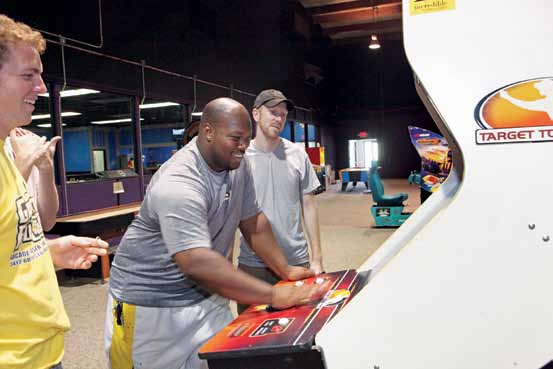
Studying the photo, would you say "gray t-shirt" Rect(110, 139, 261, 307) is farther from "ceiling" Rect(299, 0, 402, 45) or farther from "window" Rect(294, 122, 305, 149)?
"window" Rect(294, 122, 305, 149)

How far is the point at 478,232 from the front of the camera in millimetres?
897

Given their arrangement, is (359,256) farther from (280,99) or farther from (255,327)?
(255,327)

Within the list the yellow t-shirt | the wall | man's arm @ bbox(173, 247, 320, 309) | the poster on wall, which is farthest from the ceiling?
the yellow t-shirt

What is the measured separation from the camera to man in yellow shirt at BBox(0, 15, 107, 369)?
1.00m

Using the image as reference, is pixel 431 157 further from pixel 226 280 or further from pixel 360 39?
pixel 360 39

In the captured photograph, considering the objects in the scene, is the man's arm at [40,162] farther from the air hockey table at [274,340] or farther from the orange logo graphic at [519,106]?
the orange logo graphic at [519,106]

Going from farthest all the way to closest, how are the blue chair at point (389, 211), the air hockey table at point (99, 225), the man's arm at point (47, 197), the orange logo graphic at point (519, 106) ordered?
the blue chair at point (389, 211), the air hockey table at point (99, 225), the man's arm at point (47, 197), the orange logo graphic at point (519, 106)

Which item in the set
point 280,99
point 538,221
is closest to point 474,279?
point 538,221

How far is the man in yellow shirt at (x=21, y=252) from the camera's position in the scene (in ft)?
3.29

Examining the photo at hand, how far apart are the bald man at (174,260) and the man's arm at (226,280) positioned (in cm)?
3

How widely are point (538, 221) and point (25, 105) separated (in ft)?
3.67

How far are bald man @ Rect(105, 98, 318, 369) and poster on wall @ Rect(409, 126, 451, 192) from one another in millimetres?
5448

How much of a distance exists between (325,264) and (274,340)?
4.33m

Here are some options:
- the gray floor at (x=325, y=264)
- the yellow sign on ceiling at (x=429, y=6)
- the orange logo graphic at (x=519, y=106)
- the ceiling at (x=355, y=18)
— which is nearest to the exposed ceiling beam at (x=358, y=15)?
the ceiling at (x=355, y=18)
